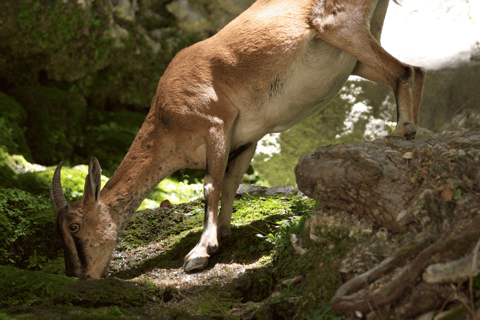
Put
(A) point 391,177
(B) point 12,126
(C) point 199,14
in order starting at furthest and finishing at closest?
(C) point 199,14, (B) point 12,126, (A) point 391,177

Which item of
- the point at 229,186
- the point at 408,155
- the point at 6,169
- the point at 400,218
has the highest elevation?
the point at 408,155

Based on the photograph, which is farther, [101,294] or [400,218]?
[101,294]

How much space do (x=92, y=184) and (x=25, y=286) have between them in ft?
3.78

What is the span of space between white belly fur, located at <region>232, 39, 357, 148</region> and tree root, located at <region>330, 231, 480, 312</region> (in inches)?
98.8

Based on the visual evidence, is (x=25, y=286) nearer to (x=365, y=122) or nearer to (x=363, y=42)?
(x=363, y=42)

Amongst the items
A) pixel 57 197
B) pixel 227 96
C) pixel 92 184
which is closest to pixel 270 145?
pixel 227 96

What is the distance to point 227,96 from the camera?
14.4 feet

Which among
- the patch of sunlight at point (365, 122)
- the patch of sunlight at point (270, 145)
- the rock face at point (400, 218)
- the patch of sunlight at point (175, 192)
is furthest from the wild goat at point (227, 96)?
the patch of sunlight at point (270, 145)

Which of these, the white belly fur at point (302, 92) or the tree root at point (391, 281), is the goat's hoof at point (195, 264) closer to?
the white belly fur at point (302, 92)

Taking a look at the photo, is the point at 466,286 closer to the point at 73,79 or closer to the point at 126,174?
the point at 126,174

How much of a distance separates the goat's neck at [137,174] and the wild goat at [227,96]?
0.04ft

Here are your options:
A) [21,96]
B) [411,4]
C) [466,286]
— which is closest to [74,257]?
[466,286]

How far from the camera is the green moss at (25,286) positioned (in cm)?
313

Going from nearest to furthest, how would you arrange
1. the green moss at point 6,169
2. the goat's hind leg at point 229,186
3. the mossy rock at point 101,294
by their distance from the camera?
the mossy rock at point 101,294 → the goat's hind leg at point 229,186 → the green moss at point 6,169
